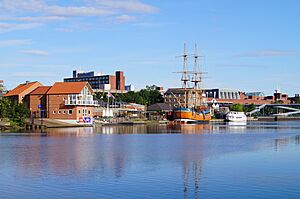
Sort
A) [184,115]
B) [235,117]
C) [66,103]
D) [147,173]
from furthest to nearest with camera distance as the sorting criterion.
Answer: [235,117], [184,115], [66,103], [147,173]

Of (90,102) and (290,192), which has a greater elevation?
(90,102)

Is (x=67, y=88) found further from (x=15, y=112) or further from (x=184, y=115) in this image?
(x=184, y=115)

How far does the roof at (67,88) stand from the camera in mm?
92312

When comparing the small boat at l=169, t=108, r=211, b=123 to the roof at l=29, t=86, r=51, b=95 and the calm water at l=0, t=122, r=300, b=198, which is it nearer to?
the roof at l=29, t=86, r=51, b=95

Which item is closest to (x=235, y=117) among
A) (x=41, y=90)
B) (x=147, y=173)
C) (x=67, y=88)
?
(x=41, y=90)

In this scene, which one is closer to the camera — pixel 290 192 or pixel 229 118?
pixel 290 192

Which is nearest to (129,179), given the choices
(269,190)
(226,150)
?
(269,190)

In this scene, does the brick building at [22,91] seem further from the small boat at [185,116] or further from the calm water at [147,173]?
the calm water at [147,173]

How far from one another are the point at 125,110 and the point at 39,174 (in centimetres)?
11385

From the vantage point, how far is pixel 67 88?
308ft

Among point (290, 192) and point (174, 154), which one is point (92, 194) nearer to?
point (290, 192)

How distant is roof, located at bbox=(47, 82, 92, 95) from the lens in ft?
303

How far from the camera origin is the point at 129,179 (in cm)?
2702

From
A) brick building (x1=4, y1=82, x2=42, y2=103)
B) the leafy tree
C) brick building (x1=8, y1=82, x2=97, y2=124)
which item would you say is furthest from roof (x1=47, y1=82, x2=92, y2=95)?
the leafy tree
